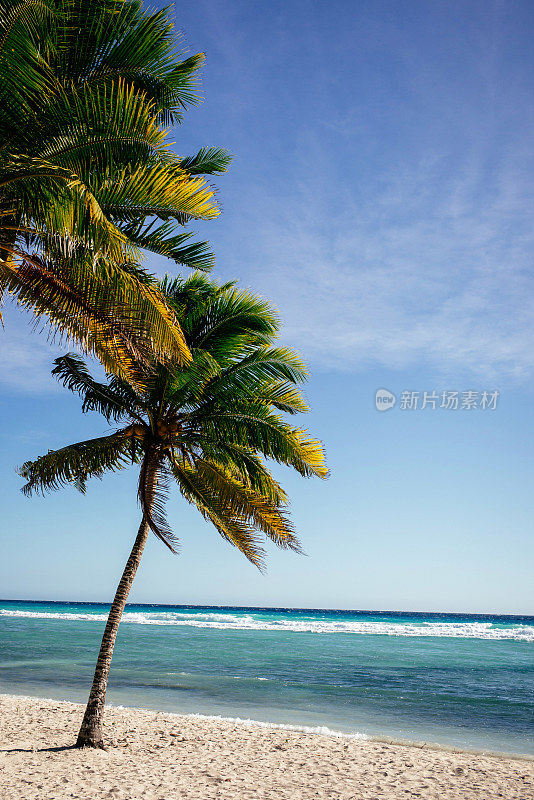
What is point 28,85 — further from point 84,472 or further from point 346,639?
point 346,639

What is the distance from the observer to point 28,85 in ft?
16.0

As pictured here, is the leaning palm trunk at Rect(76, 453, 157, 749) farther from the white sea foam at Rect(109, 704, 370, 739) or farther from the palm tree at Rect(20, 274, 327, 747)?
the white sea foam at Rect(109, 704, 370, 739)

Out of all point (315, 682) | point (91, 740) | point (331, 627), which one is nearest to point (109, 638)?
point (91, 740)

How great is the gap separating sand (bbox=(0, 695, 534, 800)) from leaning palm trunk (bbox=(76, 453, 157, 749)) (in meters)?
0.29

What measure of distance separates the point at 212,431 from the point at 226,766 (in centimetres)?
483

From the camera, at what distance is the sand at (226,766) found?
6.62 metres

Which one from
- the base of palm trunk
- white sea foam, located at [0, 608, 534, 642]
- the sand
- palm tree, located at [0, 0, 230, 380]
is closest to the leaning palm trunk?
the base of palm trunk

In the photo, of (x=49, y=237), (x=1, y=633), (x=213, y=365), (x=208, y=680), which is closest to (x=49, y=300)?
(x=49, y=237)

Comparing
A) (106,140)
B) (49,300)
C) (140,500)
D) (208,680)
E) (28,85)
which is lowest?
(208,680)

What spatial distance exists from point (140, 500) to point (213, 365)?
2.33m

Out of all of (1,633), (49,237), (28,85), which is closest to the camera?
(28,85)

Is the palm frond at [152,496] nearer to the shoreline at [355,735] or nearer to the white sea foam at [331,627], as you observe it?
the shoreline at [355,735]

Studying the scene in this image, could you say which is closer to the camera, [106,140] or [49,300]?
[106,140]

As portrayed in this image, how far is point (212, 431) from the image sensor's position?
8891 millimetres
